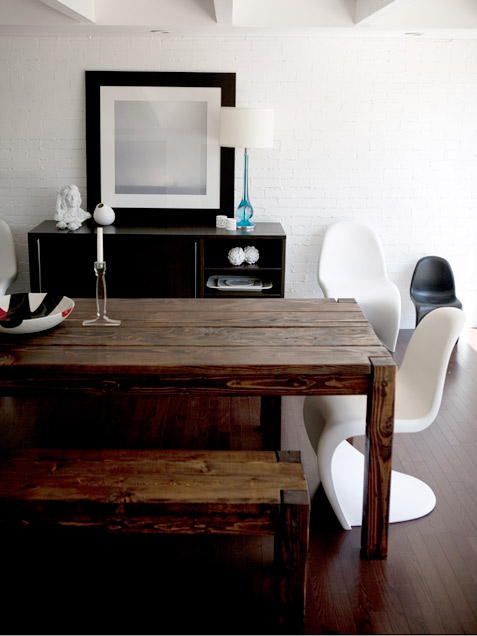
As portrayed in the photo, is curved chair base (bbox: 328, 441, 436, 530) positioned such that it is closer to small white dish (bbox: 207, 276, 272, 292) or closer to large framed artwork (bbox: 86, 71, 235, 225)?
small white dish (bbox: 207, 276, 272, 292)

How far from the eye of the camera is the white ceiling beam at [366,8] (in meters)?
4.58

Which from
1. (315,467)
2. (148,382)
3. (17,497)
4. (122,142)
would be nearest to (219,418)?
(315,467)

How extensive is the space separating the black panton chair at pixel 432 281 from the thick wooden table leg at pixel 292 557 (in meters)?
3.56

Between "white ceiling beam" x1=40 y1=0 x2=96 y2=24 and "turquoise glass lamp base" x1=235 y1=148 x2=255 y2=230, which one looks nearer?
"white ceiling beam" x1=40 y1=0 x2=96 y2=24

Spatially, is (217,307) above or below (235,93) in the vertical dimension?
below

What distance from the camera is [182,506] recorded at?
101 inches

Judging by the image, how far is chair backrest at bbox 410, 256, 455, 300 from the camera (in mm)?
5914

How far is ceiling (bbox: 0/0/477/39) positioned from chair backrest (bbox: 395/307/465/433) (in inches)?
96.2

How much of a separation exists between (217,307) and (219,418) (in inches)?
34.5

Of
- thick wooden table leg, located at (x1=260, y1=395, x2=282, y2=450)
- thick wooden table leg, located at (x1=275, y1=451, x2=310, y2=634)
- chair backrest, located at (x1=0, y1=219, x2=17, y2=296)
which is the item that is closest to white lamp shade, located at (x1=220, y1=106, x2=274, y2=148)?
chair backrest, located at (x1=0, y1=219, x2=17, y2=296)

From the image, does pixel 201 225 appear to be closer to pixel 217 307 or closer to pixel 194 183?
pixel 194 183

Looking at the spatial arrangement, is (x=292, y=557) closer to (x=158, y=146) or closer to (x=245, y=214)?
(x=245, y=214)

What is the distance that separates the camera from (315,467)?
149 inches

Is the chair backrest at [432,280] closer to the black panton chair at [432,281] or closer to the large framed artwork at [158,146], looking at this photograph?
the black panton chair at [432,281]
